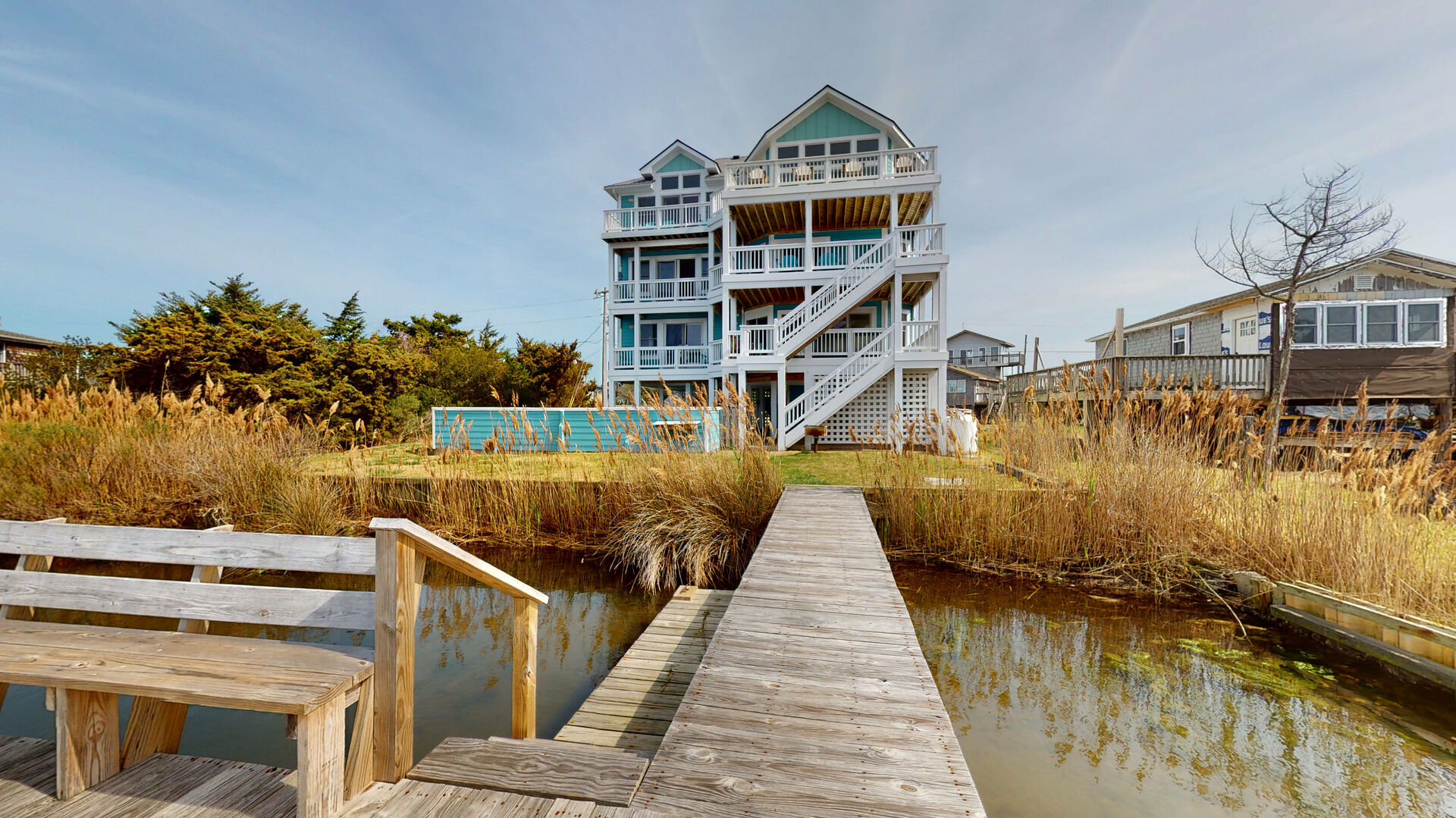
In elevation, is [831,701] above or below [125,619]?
above

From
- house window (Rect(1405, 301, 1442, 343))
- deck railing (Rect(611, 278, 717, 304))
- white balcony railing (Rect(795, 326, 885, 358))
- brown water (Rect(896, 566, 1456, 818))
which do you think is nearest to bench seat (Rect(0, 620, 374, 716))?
brown water (Rect(896, 566, 1456, 818))

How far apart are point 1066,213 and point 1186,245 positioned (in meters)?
9.92

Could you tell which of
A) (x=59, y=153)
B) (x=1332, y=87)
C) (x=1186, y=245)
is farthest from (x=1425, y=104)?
(x=59, y=153)

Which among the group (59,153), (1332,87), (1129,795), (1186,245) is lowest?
(1129,795)

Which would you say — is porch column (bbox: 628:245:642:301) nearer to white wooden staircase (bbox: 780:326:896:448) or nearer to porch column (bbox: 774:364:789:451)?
porch column (bbox: 774:364:789:451)

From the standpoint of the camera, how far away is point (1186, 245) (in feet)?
30.3

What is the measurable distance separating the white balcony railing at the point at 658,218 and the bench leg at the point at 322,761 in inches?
801

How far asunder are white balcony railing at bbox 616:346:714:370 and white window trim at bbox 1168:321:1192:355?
19434 millimetres

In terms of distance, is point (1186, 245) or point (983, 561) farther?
point (1186, 245)

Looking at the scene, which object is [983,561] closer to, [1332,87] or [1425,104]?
[1425,104]

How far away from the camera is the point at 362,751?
1798 millimetres

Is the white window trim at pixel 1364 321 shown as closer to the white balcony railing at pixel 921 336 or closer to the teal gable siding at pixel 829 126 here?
the white balcony railing at pixel 921 336

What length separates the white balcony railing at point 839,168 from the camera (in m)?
15.6

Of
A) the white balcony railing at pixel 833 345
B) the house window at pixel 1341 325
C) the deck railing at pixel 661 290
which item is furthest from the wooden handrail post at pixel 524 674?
the house window at pixel 1341 325
